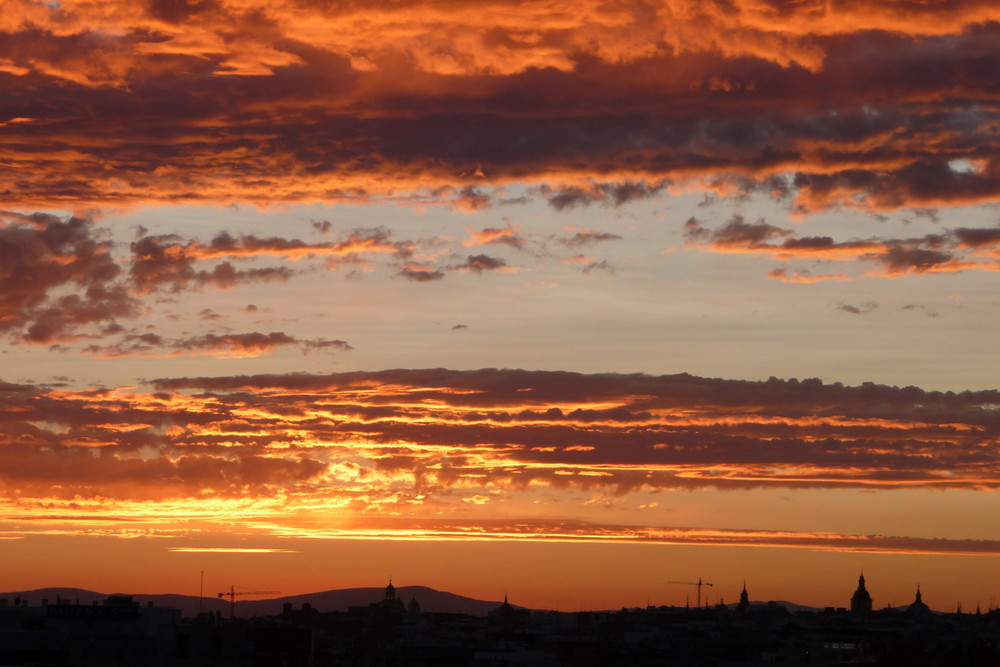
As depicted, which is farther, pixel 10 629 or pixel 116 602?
pixel 116 602

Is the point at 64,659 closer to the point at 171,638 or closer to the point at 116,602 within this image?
the point at 171,638

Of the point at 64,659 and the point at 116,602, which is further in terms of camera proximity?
the point at 116,602

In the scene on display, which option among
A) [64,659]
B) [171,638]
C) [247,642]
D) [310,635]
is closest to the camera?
[64,659]

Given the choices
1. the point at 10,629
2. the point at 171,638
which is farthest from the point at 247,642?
the point at 10,629

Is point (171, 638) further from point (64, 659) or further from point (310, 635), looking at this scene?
point (310, 635)

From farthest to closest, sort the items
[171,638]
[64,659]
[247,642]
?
[247,642], [171,638], [64,659]

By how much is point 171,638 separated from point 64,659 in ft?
36.2

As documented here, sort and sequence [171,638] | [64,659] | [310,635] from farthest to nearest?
1. [310,635]
2. [171,638]
3. [64,659]

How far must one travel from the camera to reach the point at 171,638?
13588 centimetres

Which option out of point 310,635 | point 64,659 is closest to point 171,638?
point 64,659

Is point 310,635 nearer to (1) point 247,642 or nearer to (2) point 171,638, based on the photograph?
(1) point 247,642

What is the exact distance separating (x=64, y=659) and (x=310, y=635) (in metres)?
37.1

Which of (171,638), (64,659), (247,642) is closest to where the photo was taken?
(64,659)

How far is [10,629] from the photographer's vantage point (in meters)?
138
